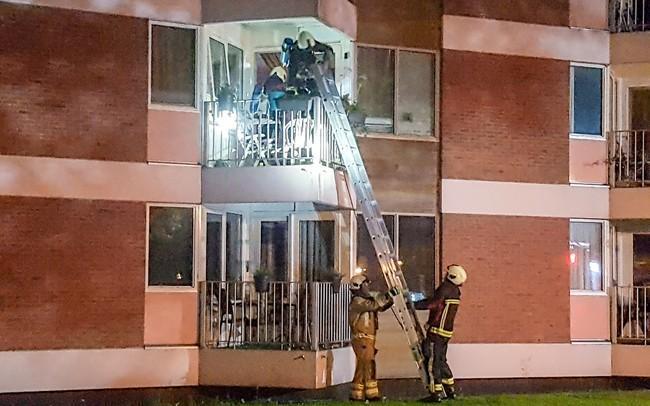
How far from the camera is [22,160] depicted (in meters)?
16.0

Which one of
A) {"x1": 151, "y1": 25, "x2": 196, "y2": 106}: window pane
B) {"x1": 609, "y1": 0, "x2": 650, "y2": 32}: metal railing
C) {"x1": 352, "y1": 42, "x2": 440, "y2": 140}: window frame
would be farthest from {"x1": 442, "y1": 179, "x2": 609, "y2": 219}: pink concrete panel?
{"x1": 151, "y1": 25, "x2": 196, "y2": 106}: window pane

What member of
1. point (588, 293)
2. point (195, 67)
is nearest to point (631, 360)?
point (588, 293)

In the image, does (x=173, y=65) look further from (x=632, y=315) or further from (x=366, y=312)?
(x=632, y=315)

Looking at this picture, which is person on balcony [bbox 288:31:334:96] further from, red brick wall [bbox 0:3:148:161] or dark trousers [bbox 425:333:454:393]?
dark trousers [bbox 425:333:454:393]

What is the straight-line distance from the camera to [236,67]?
18484mm

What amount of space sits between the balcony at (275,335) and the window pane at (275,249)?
1009mm

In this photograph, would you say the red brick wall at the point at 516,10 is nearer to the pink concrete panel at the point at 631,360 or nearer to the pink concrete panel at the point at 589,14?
the pink concrete panel at the point at 589,14

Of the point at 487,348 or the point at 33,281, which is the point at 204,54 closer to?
the point at 33,281

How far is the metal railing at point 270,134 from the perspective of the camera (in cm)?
1634

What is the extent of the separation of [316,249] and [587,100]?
19.4 feet

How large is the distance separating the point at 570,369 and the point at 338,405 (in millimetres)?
5498

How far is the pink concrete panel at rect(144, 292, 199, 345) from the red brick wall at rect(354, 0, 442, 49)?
5189 mm

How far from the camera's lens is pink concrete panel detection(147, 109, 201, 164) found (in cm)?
1680

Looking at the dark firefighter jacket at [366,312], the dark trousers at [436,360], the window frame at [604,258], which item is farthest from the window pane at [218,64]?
the window frame at [604,258]
